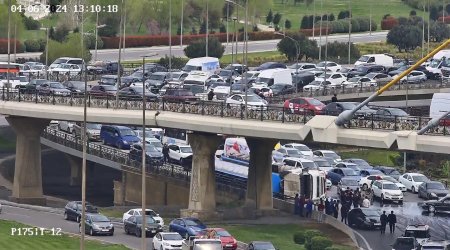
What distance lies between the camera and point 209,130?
3846 inches

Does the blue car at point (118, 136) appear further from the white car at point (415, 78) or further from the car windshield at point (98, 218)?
the car windshield at point (98, 218)

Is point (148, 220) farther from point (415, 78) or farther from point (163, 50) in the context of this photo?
point (163, 50)

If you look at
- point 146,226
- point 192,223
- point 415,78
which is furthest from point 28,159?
point 415,78

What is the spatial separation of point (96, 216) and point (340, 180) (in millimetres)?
22401

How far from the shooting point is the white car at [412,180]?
347 feet

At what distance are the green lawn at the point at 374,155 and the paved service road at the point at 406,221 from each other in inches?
810

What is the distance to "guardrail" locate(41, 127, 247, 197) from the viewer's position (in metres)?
107

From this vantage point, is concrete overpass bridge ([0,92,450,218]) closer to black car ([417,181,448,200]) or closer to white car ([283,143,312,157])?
black car ([417,181,448,200])

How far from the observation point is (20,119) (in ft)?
371

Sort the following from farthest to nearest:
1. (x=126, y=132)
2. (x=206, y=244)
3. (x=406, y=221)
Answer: (x=126, y=132) → (x=406, y=221) → (x=206, y=244)

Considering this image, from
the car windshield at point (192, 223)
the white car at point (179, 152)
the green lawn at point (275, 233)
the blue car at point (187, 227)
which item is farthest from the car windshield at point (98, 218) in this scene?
the white car at point (179, 152)

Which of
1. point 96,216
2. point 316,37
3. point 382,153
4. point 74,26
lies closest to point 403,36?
point 316,37

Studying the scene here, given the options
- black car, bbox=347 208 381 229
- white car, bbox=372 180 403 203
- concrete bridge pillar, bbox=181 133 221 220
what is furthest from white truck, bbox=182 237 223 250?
white car, bbox=372 180 403 203

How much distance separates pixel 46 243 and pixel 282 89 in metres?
52.2
